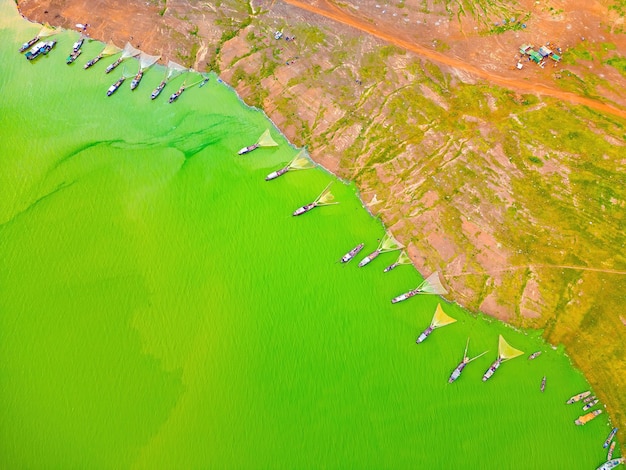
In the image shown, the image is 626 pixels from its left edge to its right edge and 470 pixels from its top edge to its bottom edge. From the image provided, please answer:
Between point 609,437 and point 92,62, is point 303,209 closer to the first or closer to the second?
point 609,437

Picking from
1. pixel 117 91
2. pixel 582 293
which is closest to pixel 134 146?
pixel 117 91

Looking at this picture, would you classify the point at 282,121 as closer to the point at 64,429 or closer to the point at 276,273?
the point at 276,273

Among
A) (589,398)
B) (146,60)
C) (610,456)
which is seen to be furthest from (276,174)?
(610,456)

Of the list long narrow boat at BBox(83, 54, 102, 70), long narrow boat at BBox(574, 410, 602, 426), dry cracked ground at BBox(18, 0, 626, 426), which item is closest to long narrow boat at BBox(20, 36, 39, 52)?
dry cracked ground at BBox(18, 0, 626, 426)

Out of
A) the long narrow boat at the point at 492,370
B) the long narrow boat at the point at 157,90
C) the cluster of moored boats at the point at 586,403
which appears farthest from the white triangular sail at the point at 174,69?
the cluster of moored boats at the point at 586,403

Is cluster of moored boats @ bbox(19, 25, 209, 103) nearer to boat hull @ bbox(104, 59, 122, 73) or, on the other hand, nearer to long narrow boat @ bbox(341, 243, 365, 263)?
boat hull @ bbox(104, 59, 122, 73)

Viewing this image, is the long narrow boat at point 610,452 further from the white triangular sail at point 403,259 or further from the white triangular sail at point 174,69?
the white triangular sail at point 174,69
